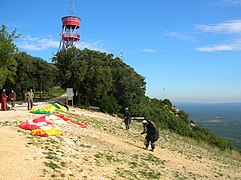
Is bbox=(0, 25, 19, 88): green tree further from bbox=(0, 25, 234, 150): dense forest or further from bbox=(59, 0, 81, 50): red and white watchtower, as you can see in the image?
bbox=(59, 0, 81, 50): red and white watchtower

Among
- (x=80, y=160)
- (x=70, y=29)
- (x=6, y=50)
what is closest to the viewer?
(x=80, y=160)

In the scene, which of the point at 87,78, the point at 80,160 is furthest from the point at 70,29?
the point at 80,160

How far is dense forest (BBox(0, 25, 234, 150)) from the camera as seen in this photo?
38.2 meters

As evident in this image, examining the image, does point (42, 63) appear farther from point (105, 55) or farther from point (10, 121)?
point (10, 121)

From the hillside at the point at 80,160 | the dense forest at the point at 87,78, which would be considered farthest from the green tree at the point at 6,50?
the hillside at the point at 80,160

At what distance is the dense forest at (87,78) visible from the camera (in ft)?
125

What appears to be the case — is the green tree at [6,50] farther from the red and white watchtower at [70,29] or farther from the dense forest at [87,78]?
the red and white watchtower at [70,29]

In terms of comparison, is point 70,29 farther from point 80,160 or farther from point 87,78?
point 80,160

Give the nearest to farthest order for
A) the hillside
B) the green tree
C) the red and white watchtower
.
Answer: the hillside
the green tree
the red and white watchtower

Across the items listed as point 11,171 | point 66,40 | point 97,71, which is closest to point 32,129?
point 11,171

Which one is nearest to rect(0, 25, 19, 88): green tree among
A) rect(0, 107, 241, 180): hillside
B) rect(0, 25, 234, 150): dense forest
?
rect(0, 25, 234, 150): dense forest

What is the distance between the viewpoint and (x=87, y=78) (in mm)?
39719

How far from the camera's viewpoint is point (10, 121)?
1689 cm

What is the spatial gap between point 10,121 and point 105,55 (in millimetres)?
32843
